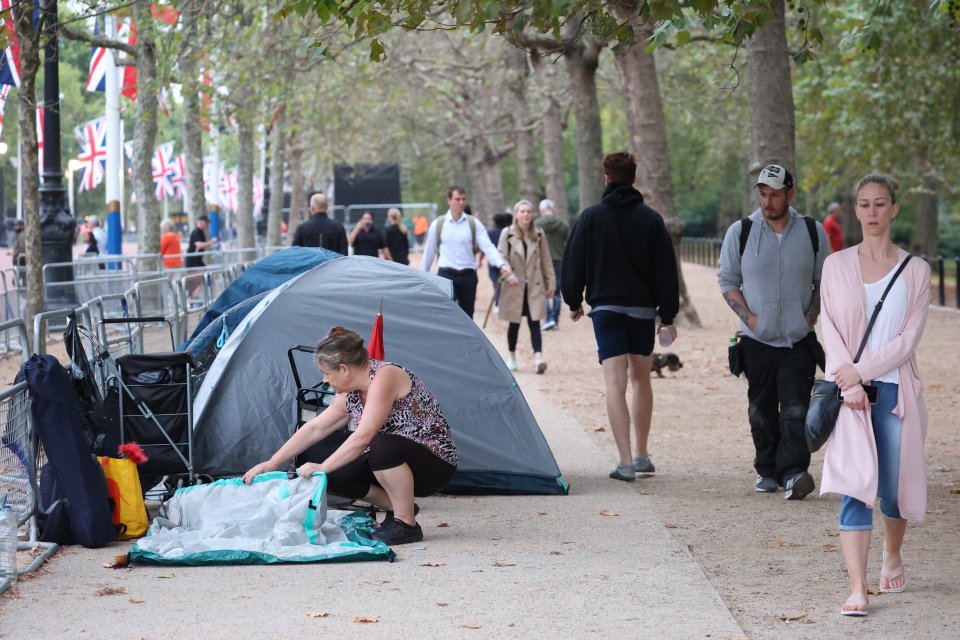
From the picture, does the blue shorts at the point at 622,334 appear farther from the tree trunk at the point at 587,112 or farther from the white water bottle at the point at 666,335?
the tree trunk at the point at 587,112

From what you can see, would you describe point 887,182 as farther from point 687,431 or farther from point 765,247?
point 687,431

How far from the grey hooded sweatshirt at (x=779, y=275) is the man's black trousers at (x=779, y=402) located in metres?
0.10

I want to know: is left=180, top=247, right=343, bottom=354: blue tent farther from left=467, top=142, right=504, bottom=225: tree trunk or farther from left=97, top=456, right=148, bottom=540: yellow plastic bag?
left=467, top=142, right=504, bottom=225: tree trunk

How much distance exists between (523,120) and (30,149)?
22.4 meters

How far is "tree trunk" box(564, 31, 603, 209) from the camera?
70.4 ft

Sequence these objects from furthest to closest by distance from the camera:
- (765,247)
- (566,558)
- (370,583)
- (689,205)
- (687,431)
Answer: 1. (689,205)
2. (687,431)
3. (765,247)
4. (566,558)
5. (370,583)

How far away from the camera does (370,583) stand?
592 cm

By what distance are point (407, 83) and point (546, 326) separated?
14.9 m

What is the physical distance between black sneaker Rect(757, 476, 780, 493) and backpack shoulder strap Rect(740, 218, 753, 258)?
1387 millimetres

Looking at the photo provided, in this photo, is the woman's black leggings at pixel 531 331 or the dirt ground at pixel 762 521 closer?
the dirt ground at pixel 762 521

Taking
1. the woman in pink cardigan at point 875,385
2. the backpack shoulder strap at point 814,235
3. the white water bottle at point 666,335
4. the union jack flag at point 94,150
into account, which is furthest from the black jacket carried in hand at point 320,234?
the union jack flag at point 94,150

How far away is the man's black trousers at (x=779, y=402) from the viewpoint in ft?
25.5

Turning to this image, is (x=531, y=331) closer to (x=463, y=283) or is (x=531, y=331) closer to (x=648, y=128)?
(x=463, y=283)

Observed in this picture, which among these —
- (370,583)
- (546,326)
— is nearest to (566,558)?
(370,583)
